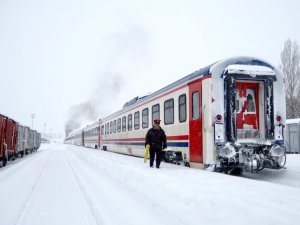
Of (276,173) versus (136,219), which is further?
(276,173)

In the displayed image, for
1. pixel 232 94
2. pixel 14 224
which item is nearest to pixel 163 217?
pixel 14 224

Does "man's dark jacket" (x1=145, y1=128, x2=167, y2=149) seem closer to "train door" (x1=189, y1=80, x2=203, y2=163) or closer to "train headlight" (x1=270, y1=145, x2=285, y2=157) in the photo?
"train door" (x1=189, y1=80, x2=203, y2=163)

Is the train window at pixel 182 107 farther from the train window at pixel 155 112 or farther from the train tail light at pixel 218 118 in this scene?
the train window at pixel 155 112

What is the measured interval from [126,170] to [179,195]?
14.0 feet

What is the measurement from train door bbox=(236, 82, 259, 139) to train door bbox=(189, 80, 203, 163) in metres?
1.17

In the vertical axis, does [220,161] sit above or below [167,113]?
below

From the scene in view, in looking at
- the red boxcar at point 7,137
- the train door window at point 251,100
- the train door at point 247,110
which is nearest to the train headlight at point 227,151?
the train door at point 247,110

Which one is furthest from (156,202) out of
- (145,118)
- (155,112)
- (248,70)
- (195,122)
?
(145,118)

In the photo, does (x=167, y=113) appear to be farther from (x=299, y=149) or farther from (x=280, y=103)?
(x=299, y=149)

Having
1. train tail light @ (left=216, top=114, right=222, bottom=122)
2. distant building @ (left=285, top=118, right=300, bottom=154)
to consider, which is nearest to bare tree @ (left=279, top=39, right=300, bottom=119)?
distant building @ (left=285, top=118, right=300, bottom=154)

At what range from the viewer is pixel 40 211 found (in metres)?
5.77

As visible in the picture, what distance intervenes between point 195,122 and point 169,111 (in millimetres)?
2555

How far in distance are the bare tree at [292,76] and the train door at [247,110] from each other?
89.0 ft

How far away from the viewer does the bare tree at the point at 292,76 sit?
113ft
